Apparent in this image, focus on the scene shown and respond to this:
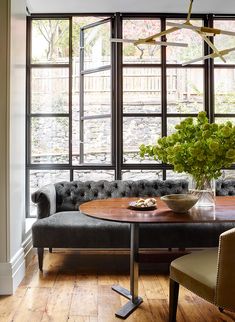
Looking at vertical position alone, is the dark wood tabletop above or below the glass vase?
below

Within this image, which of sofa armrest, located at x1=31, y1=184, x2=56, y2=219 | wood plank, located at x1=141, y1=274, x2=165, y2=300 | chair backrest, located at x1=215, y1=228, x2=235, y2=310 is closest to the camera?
chair backrest, located at x1=215, y1=228, x2=235, y2=310

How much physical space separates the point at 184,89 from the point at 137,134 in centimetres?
89

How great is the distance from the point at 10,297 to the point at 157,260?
1.24m

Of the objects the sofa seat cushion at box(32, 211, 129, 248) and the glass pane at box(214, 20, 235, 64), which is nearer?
the sofa seat cushion at box(32, 211, 129, 248)

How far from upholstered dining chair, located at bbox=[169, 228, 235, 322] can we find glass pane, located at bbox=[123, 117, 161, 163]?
7.17 ft

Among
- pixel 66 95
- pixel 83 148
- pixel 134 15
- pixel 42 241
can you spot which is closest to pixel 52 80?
pixel 66 95

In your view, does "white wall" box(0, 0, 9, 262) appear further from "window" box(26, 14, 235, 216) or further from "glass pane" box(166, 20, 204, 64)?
"glass pane" box(166, 20, 204, 64)

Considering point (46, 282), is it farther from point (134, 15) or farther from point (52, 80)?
point (134, 15)

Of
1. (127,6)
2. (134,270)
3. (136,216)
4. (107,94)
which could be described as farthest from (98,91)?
(134,270)

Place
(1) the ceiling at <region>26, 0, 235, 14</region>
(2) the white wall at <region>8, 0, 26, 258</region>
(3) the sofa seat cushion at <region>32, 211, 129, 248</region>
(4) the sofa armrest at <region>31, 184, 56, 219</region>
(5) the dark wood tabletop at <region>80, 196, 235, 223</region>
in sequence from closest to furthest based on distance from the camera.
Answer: (5) the dark wood tabletop at <region>80, 196, 235, 223</region> < (2) the white wall at <region>8, 0, 26, 258</region> < (3) the sofa seat cushion at <region>32, 211, 129, 248</region> < (4) the sofa armrest at <region>31, 184, 56, 219</region> < (1) the ceiling at <region>26, 0, 235, 14</region>

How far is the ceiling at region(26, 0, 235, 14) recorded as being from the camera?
379 cm

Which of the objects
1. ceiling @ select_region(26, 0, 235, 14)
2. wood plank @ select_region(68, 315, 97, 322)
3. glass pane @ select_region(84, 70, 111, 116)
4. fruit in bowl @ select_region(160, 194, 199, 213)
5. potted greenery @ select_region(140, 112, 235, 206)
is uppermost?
ceiling @ select_region(26, 0, 235, 14)

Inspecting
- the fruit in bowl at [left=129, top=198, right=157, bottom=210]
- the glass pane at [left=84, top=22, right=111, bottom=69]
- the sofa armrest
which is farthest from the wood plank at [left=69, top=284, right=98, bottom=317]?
the glass pane at [left=84, top=22, right=111, bottom=69]

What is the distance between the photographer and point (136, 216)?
208 cm
